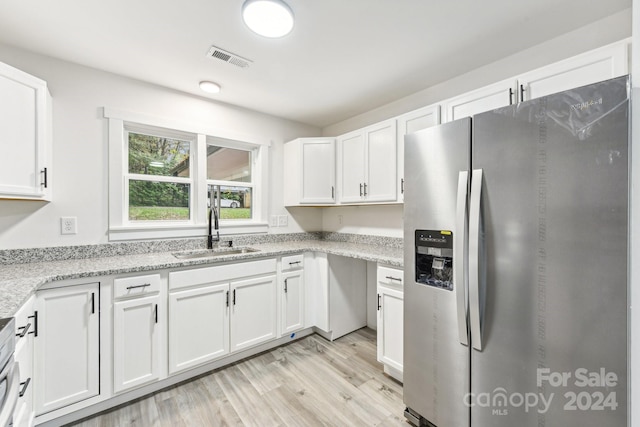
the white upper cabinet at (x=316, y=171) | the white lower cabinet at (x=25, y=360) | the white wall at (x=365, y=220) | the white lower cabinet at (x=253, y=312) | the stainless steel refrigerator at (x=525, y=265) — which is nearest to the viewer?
the stainless steel refrigerator at (x=525, y=265)

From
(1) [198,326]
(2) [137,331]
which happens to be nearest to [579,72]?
(1) [198,326]

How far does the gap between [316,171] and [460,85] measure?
1.60 m

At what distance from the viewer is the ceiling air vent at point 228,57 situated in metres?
1.90

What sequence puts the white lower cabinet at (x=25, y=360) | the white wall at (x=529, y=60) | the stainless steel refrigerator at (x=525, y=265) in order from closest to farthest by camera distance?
the stainless steel refrigerator at (x=525, y=265)
the white lower cabinet at (x=25, y=360)
the white wall at (x=529, y=60)

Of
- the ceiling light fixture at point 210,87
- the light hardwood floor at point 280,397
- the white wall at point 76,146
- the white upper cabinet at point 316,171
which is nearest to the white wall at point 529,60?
the white upper cabinet at point 316,171

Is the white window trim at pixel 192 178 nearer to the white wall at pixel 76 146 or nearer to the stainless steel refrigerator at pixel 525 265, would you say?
the white wall at pixel 76 146

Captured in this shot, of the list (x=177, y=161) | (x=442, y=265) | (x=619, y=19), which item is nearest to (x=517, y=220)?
(x=442, y=265)

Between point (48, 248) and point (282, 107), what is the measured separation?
236cm

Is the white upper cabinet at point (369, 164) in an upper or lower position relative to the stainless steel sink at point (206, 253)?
upper

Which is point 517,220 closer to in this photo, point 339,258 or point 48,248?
point 339,258

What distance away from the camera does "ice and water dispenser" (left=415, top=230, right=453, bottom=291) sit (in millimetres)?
1443

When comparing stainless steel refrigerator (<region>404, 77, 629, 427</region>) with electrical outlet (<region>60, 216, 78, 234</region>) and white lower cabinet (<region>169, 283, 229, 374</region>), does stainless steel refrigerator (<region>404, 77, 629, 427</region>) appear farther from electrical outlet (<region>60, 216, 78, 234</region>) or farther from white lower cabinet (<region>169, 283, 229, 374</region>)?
electrical outlet (<region>60, 216, 78, 234</region>)

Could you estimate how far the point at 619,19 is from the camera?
1567 millimetres

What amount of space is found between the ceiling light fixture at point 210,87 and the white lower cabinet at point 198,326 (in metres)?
1.75
